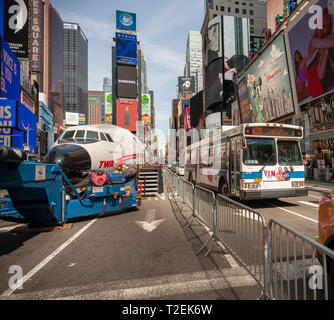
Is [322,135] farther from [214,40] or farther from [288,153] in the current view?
[214,40]

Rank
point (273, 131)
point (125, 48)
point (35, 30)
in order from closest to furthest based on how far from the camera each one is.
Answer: point (273, 131) < point (35, 30) < point (125, 48)

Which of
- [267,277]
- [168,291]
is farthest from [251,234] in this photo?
[168,291]

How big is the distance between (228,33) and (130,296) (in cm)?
6475

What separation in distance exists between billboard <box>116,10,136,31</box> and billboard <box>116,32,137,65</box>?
3.16 metres

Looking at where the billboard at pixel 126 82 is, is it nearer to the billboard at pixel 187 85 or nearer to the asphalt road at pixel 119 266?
the billboard at pixel 187 85

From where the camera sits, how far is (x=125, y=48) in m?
91.8

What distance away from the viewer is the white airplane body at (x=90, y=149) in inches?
271

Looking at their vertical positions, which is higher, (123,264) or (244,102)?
(244,102)

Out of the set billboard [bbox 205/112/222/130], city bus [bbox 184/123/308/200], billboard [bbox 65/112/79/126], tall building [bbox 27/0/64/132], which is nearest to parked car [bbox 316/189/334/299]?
city bus [bbox 184/123/308/200]

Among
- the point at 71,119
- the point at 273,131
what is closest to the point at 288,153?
the point at 273,131

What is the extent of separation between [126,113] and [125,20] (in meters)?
41.2

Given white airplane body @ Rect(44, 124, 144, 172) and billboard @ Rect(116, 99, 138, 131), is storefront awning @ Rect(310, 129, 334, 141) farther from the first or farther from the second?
billboard @ Rect(116, 99, 138, 131)

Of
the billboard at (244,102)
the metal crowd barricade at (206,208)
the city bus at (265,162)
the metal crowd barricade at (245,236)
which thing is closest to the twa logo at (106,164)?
the metal crowd barricade at (206,208)
